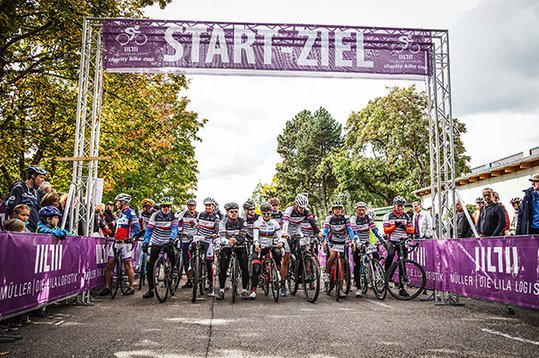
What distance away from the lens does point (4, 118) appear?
1828cm

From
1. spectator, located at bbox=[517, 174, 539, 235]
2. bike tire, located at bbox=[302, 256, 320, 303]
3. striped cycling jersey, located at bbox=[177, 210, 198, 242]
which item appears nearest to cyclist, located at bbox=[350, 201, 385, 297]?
bike tire, located at bbox=[302, 256, 320, 303]

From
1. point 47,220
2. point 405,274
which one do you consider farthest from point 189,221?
point 405,274

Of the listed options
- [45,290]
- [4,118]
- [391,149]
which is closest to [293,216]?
[45,290]

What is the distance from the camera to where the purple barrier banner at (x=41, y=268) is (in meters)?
6.01

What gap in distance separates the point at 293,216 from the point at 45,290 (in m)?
5.71

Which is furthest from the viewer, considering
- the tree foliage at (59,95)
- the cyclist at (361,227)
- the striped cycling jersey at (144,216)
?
the tree foliage at (59,95)

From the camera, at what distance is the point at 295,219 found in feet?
36.5

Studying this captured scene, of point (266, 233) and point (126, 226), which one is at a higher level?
point (126, 226)

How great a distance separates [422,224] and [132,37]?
922cm

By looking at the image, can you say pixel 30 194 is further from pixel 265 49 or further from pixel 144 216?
pixel 265 49

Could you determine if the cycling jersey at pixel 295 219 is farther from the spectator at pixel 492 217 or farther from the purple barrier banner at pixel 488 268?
the spectator at pixel 492 217

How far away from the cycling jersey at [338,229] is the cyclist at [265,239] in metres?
1.12

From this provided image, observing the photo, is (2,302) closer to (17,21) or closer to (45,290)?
(45,290)

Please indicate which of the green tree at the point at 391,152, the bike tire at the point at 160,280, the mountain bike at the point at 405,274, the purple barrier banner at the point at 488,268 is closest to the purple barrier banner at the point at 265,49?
the mountain bike at the point at 405,274
